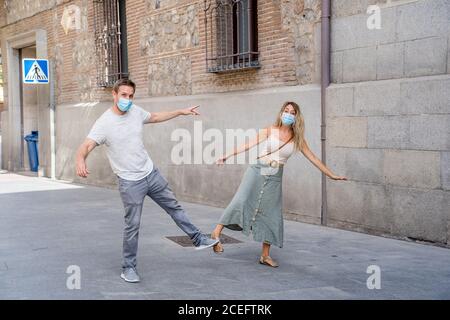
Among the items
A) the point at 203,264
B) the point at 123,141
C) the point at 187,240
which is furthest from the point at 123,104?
the point at 187,240

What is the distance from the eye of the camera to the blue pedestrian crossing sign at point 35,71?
14.2 m

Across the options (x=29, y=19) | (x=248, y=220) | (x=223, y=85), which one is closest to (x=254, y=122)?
(x=223, y=85)

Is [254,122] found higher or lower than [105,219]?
higher

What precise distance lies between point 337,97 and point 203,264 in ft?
10.2

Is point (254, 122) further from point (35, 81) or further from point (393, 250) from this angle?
point (35, 81)

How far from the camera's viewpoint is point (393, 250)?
657cm

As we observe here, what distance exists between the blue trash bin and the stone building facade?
14.2 ft

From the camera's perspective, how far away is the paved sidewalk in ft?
16.3

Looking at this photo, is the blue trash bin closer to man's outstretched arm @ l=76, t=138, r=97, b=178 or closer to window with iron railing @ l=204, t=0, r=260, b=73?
window with iron railing @ l=204, t=0, r=260, b=73

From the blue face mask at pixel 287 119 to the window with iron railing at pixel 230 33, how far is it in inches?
152

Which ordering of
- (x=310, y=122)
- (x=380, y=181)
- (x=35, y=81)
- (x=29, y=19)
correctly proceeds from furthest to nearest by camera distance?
(x=29, y=19)
(x=35, y=81)
(x=310, y=122)
(x=380, y=181)

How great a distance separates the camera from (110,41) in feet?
43.3

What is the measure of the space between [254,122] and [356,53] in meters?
2.10

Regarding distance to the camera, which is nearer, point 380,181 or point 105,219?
point 380,181
